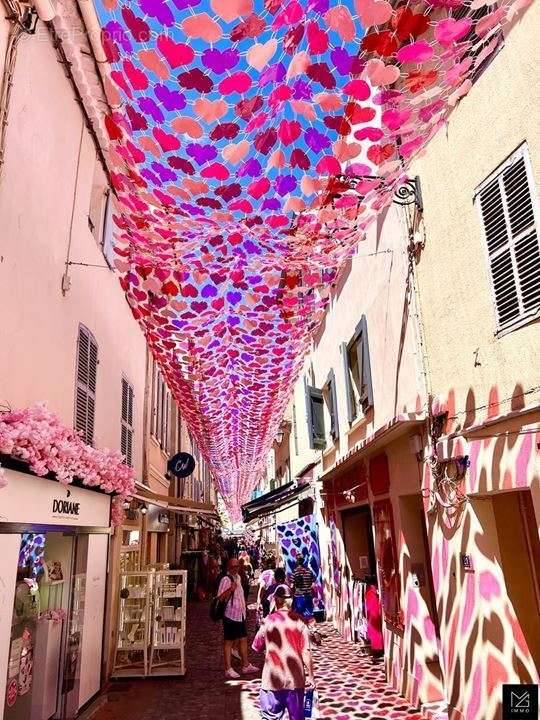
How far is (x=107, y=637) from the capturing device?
28.3ft

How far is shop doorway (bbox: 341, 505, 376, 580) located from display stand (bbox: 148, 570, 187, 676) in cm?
428

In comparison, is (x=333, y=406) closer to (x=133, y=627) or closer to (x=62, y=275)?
(x=133, y=627)

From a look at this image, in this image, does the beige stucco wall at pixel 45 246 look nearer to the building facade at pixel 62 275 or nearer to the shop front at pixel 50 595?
the building facade at pixel 62 275

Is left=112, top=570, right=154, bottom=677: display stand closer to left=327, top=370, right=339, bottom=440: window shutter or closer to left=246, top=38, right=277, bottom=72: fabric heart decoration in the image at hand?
left=327, top=370, right=339, bottom=440: window shutter

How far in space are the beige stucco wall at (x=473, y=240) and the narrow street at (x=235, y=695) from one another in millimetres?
4182

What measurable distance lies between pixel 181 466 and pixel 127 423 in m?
5.84

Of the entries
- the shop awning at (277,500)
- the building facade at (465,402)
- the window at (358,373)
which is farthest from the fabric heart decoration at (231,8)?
the shop awning at (277,500)

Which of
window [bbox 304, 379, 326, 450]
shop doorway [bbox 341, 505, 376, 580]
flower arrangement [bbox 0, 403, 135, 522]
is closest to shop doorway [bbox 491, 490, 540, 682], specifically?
flower arrangement [bbox 0, 403, 135, 522]

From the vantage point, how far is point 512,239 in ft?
16.4

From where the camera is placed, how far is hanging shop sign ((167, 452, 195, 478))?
16.7 metres

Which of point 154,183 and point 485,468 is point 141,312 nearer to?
point 154,183

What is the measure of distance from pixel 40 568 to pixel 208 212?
449 cm

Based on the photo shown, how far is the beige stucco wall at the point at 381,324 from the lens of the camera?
7.50m

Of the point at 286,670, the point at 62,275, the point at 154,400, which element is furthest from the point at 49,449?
the point at 154,400
